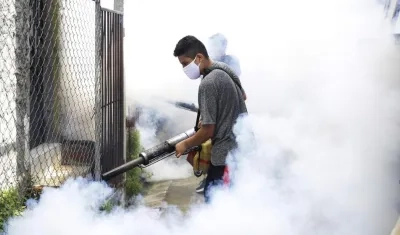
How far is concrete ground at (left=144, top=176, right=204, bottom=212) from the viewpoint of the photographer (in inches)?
265

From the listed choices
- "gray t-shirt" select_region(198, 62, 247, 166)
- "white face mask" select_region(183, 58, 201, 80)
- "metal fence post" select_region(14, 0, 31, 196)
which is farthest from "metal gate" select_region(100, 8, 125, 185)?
"gray t-shirt" select_region(198, 62, 247, 166)

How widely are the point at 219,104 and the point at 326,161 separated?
1213 millimetres

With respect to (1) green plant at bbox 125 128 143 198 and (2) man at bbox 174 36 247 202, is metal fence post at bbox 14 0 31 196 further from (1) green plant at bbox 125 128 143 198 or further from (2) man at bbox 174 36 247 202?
(1) green plant at bbox 125 128 143 198

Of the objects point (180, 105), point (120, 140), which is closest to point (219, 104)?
point (120, 140)

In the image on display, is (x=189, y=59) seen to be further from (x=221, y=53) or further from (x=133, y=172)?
(x=133, y=172)

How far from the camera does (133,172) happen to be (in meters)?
6.96

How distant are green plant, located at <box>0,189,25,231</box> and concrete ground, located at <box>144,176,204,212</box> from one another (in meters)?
2.80

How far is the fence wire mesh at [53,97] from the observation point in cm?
393

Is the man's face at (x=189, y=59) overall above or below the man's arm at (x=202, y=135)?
above

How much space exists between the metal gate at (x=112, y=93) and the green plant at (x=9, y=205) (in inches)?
58.5

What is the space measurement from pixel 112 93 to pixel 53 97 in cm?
92

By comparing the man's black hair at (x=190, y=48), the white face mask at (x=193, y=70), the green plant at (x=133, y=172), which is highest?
the man's black hair at (x=190, y=48)

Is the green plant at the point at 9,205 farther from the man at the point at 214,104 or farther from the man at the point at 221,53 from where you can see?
the man at the point at 221,53

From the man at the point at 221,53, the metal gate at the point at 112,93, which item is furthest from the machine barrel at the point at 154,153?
the man at the point at 221,53
